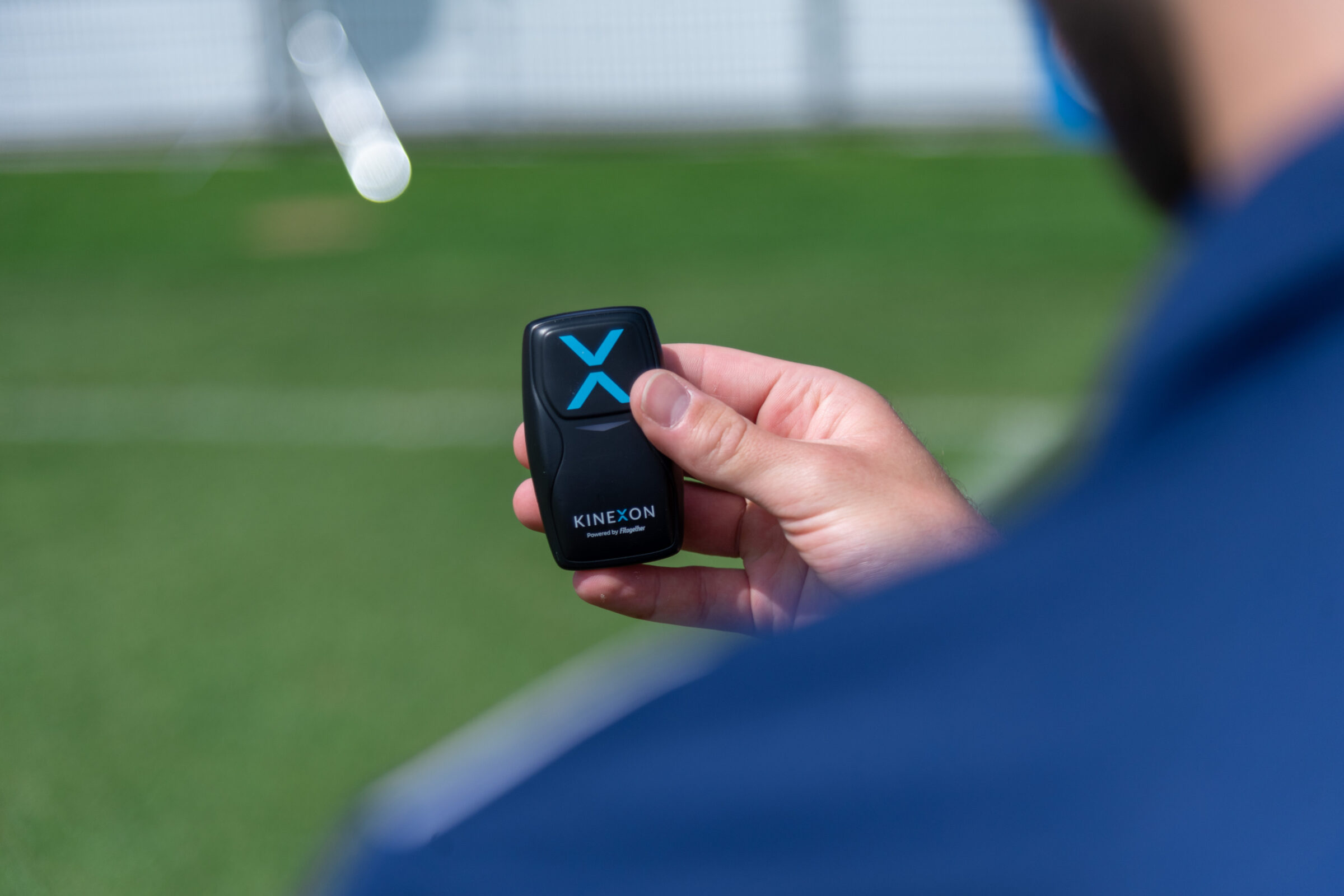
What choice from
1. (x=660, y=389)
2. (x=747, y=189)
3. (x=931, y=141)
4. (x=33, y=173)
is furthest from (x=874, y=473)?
(x=33, y=173)

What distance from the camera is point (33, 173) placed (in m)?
12.6

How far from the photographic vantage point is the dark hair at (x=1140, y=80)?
1.60 ft

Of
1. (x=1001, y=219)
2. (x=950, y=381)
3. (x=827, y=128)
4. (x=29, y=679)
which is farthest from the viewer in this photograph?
(x=827, y=128)

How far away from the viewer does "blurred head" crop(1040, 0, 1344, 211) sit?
1.41 feet

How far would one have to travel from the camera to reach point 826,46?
13391 mm

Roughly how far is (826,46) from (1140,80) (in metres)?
13.5

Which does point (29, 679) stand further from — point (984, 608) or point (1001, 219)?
point (1001, 219)

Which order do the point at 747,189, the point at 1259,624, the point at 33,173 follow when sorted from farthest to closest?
the point at 33,173 < the point at 747,189 < the point at 1259,624

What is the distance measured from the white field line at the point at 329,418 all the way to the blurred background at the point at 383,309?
0.03 meters

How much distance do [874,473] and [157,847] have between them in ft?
7.79

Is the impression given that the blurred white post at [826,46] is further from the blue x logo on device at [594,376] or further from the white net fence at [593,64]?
the blue x logo on device at [594,376]

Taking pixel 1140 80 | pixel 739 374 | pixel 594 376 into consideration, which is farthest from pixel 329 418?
pixel 1140 80

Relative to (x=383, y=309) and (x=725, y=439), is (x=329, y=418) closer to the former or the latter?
(x=383, y=309)

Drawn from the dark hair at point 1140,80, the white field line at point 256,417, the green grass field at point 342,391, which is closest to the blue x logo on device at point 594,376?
the green grass field at point 342,391
